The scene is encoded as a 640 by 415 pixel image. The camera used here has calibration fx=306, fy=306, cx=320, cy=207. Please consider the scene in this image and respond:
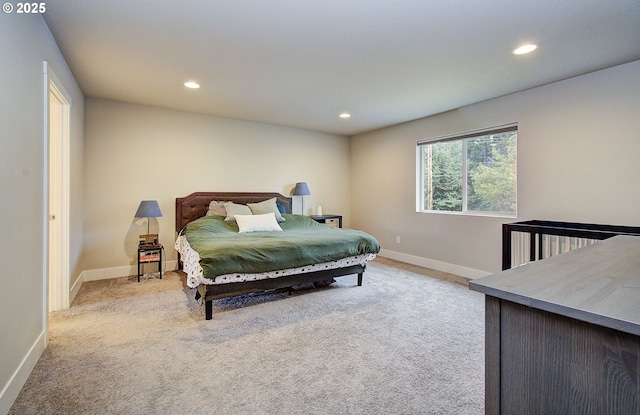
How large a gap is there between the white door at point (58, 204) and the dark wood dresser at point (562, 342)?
3.66 metres

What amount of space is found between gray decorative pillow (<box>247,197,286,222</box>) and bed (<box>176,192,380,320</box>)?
0.02m

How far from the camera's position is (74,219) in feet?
11.1

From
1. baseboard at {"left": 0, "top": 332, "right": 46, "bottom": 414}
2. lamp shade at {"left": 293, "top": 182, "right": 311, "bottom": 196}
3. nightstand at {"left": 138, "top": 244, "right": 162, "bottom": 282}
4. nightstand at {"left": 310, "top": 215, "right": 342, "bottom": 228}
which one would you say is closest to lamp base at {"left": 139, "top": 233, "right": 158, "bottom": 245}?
nightstand at {"left": 138, "top": 244, "right": 162, "bottom": 282}

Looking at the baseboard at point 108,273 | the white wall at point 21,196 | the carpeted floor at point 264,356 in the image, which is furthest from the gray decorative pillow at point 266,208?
the white wall at point 21,196

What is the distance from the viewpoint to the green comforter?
274 cm

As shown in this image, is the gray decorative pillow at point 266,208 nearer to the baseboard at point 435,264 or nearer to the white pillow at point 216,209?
the white pillow at point 216,209

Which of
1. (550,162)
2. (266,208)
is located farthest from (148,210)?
(550,162)

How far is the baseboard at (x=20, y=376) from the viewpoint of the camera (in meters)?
1.58

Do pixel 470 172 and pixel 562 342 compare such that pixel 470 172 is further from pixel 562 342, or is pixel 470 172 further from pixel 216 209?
pixel 562 342

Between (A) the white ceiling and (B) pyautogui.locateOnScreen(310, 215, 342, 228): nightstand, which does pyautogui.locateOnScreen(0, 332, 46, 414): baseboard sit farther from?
(B) pyautogui.locateOnScreen(310, 215, 342, 228): nightstand

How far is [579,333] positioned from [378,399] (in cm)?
128

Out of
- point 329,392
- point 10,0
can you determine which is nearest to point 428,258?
point 329,392

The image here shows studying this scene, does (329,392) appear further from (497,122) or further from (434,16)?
(497,122)

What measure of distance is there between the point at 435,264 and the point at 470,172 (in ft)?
4.77
